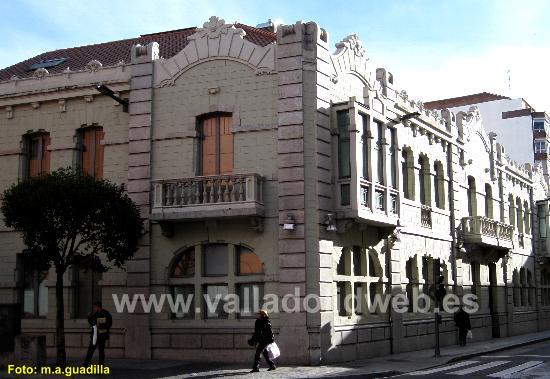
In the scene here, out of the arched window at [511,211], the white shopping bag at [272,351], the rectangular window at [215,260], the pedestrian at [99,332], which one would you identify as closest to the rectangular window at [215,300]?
the rectangular window at [215,260]

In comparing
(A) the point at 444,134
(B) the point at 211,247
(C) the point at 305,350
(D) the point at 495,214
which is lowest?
(C) the point at 305,350

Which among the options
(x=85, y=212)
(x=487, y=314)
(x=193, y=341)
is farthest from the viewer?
(x=487, y=314)

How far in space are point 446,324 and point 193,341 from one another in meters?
12.0

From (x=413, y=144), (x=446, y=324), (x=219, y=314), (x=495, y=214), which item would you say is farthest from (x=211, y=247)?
(x=495, y=214)

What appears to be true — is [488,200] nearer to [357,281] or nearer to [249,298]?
[357,281]

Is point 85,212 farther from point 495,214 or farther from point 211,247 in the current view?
point 495,214

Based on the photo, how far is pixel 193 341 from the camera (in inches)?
810

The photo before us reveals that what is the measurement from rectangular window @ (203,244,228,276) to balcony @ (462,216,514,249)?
1330cm

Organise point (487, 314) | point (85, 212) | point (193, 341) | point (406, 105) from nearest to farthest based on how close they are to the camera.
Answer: point (85, 212) → point (193, 341) → point (406, 105) → point (487, 314)

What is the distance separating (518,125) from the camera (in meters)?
59.5

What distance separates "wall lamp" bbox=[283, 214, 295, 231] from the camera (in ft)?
64.5

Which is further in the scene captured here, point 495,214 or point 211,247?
point 495,214

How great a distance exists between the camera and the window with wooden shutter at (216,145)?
843 inches

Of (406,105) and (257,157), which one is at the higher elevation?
(406,105)
